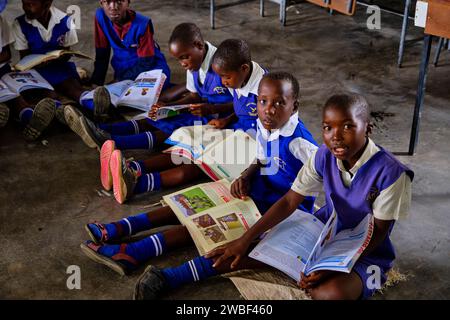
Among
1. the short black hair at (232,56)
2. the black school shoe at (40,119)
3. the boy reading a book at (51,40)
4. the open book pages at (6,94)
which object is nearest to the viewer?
the short black hair at (232,56)

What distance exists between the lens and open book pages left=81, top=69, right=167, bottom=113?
3.15 meters

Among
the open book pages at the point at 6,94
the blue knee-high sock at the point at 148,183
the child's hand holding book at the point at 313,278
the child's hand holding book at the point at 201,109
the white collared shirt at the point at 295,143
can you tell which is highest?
the white collared shirt at the point at 295,143

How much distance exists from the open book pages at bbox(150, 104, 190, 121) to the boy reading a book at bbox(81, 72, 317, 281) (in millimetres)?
589

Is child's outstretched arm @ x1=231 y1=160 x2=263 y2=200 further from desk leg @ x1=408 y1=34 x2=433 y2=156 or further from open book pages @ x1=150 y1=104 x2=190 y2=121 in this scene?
desk leg @ x1=408 y1=34 x2=433 y2=156

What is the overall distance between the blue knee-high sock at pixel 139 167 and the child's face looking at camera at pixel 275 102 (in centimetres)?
73

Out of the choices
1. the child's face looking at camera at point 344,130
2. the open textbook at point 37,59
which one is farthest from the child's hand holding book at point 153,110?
the child's face looking at camera at point 344,130

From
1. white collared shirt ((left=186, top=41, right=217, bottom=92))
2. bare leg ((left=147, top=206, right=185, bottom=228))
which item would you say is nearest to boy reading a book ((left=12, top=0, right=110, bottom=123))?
white collared shirt ((left=186, top=41, right=217, bottom=92))

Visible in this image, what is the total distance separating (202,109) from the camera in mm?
2793

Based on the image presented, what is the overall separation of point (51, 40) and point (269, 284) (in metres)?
2.06

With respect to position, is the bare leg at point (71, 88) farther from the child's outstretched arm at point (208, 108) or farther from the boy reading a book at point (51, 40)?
the child's outstretched arm at point (208, 108)

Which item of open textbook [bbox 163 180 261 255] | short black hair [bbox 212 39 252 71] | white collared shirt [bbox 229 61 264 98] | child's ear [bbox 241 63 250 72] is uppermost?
short black hair [bbox 212 39 252 71]

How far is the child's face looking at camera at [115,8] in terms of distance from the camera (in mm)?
3260

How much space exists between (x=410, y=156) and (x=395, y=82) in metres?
0.94
